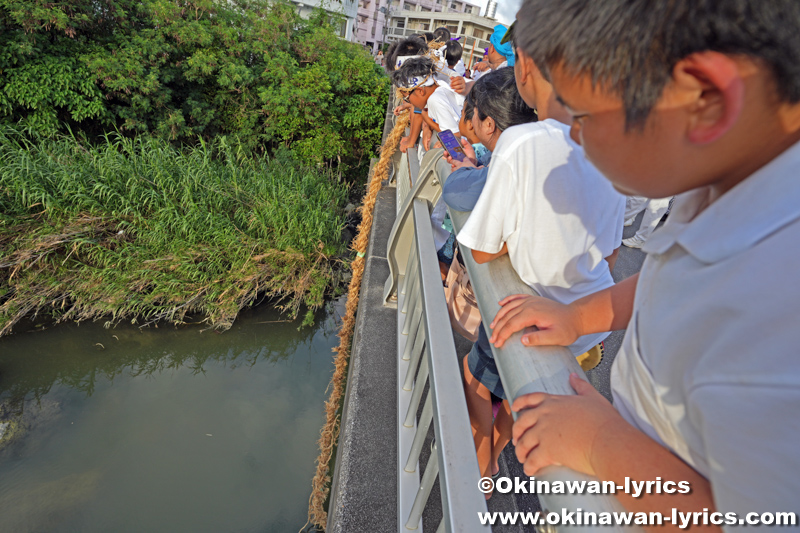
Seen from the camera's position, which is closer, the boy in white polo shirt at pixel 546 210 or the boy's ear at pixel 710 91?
the boy's ear at pixel 710 91

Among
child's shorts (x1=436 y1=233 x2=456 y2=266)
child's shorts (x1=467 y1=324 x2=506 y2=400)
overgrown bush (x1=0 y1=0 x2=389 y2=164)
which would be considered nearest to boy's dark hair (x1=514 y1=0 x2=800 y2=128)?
child's shorts (x1=467 y1=324 x2=506 y2=400)

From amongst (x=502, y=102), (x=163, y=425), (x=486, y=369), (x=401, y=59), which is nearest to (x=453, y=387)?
(x=486, y=369)

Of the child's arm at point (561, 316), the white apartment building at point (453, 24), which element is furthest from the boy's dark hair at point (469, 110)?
the white apartment building at point (453, 24)

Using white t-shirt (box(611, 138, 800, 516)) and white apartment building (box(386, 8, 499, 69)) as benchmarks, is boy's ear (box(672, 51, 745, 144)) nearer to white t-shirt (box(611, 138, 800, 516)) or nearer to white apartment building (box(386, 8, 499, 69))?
white t-shirt (box(611, 138, 800, 516))

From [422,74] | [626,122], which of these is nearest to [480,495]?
[626,122]

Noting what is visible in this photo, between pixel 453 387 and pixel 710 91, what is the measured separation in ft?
2.53

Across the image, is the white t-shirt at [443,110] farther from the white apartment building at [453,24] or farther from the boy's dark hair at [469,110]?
the white apartment building at [453,24]

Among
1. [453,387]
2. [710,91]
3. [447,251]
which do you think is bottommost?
[447,251]

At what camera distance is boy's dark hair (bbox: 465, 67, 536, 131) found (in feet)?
5.71

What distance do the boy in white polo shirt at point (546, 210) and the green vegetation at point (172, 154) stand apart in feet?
14.2

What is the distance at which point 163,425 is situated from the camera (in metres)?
4.04

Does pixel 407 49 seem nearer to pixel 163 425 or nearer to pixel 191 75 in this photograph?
pixel 163 425

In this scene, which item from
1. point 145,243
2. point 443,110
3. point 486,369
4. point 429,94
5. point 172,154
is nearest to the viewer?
point 486,369

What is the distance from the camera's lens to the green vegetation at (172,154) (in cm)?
514
